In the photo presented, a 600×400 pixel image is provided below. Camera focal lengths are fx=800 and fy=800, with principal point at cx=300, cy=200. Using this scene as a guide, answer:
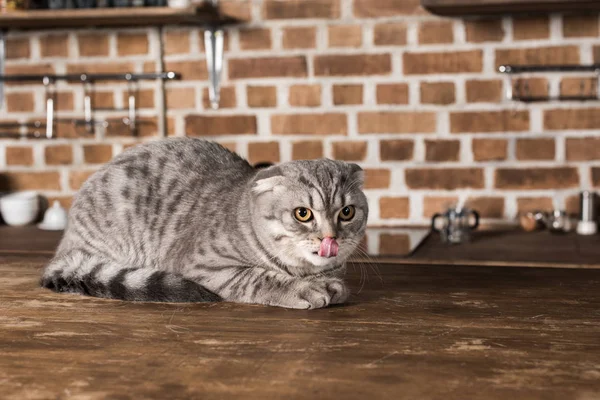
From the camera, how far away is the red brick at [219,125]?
2.90 m

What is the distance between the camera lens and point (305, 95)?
9.28 feet

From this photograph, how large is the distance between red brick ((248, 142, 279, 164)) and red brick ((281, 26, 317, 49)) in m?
0.35

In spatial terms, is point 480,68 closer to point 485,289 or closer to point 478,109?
point 478,109

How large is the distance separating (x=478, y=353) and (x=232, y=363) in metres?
0.31

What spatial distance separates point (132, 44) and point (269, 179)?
1.70 metres

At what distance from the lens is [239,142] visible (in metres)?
2.92

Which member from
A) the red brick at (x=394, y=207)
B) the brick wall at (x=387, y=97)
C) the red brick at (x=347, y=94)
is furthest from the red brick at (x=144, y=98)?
the red brick at (x=394, y=207)

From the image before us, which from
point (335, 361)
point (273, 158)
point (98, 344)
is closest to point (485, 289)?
point (335, 361)

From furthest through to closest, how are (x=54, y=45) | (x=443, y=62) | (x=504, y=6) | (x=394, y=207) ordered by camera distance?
(x=54, y=45)
(x=394, y=207)
(x=443, y=62)
(x=504, y=6)

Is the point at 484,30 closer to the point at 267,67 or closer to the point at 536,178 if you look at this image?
the point at 536,178

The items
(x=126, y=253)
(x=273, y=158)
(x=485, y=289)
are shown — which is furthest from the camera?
(x=273, y=158)

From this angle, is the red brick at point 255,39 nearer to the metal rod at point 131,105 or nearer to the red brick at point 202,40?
the red brick at point 202,40

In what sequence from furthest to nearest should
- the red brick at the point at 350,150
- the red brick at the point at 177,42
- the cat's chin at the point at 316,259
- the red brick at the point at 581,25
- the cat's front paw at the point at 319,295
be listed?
the red brick at the point at 177,42 → the red brick at the point at 350,150 → the red brick at the point at 581,25 → the cat's chin at the point at 316,259 → the cat's front paw at the point at 319,295

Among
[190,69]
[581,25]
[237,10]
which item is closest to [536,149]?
[581,25]
